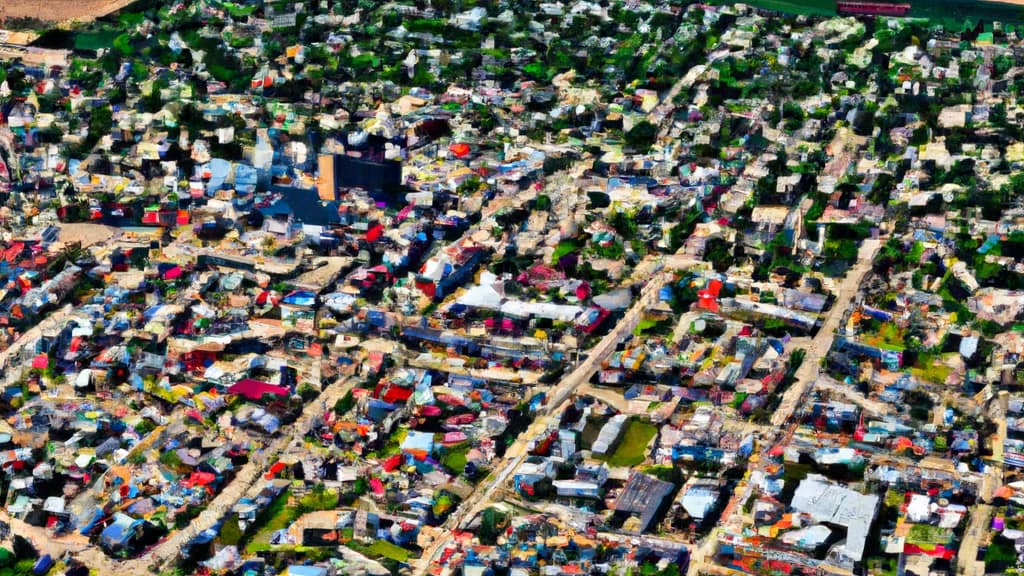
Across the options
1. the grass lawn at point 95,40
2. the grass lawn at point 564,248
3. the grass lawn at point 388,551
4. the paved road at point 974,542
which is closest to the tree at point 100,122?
the grass lawn at point 95,40

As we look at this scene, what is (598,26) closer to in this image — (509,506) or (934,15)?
(934,15)

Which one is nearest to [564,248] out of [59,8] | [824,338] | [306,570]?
[824,338]

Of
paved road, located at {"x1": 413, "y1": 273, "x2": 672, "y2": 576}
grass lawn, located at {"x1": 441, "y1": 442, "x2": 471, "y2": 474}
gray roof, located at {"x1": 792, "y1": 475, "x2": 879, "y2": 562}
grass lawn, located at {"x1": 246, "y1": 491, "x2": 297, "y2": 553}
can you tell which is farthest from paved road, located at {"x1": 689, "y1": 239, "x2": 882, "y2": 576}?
grass lawn, located at {"x1": 246, "y1": 491, "x2": 297, "y2": 553}

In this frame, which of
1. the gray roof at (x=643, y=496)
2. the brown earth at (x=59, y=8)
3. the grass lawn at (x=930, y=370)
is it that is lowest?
the gray roof at (x=643, y=496)

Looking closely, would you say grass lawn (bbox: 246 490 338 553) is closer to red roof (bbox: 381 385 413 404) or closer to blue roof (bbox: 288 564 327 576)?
blue roof (bbox: 288 564 327 576)

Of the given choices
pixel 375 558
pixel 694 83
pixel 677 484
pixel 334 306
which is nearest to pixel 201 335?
pixel 334 306

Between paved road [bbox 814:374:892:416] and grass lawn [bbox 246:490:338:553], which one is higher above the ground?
paved road [bbox 814:374:892:416]

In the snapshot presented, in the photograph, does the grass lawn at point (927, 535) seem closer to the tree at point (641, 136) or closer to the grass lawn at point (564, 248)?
the grass lawn at point (564, 248)

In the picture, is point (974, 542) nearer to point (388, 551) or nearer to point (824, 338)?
point (824, 338)
